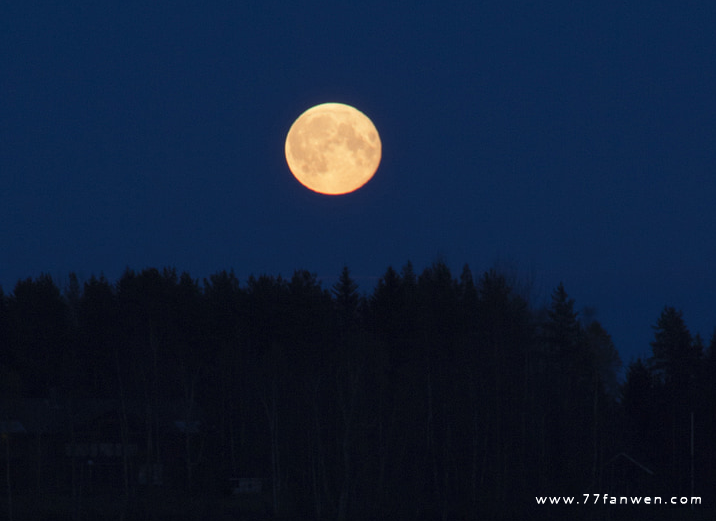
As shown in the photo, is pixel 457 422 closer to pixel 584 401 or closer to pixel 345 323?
pixel 584 401

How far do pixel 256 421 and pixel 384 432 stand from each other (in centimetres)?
956

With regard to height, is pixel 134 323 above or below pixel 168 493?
above

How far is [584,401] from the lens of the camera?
6122cm

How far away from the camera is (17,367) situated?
69625 millimetres

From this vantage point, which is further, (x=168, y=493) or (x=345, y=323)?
(x=345, y=323)

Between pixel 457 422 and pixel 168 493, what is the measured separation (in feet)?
53.5

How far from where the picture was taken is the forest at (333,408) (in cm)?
4962

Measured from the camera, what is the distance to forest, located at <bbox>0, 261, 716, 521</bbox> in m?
49.6

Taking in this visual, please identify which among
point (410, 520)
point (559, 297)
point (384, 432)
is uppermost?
point (559, 297)

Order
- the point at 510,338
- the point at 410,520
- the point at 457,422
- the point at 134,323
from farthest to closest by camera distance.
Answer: the point at 134,323, the point at 510,338, the point at 457,422, the point at 410,520

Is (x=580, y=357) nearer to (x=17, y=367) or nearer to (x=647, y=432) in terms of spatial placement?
(x=647, y=432)

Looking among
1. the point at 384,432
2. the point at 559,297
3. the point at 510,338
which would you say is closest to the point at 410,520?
the point at 384,432

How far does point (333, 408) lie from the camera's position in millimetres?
53125

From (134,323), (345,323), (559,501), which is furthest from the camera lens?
(345,323)
